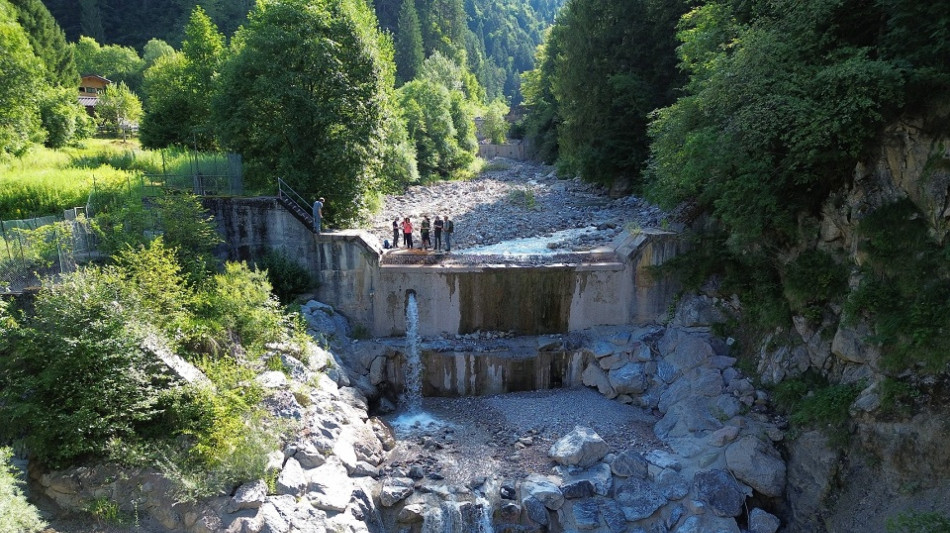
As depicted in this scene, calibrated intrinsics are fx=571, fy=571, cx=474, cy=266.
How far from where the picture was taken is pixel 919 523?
10914 mm

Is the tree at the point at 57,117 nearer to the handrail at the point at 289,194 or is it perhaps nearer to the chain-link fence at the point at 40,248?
the handrail at the point at 289,194

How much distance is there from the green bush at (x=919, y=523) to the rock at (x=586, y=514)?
A: 584 centimetres

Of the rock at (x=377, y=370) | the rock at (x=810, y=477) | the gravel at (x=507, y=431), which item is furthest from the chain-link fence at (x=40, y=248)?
the rock at (x=810, y=477)

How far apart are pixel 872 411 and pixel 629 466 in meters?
5.60

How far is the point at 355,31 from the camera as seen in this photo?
22.1 metres

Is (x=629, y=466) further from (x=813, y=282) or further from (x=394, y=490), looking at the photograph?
(x=813, y=282)

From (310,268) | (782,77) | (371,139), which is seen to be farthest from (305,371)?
(782,77)

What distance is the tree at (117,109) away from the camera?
4025cm

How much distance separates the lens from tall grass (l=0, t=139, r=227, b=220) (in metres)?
18.9

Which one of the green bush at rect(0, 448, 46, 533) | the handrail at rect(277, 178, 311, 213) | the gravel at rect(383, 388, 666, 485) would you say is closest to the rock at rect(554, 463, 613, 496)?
the gravel at rect(383, 388, 666, 485)

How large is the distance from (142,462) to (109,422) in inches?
44.4

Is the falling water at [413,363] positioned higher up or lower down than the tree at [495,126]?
lower down

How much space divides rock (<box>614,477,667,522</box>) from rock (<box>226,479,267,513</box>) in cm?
826

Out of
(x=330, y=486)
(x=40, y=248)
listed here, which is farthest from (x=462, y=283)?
(x=40, y=248)
